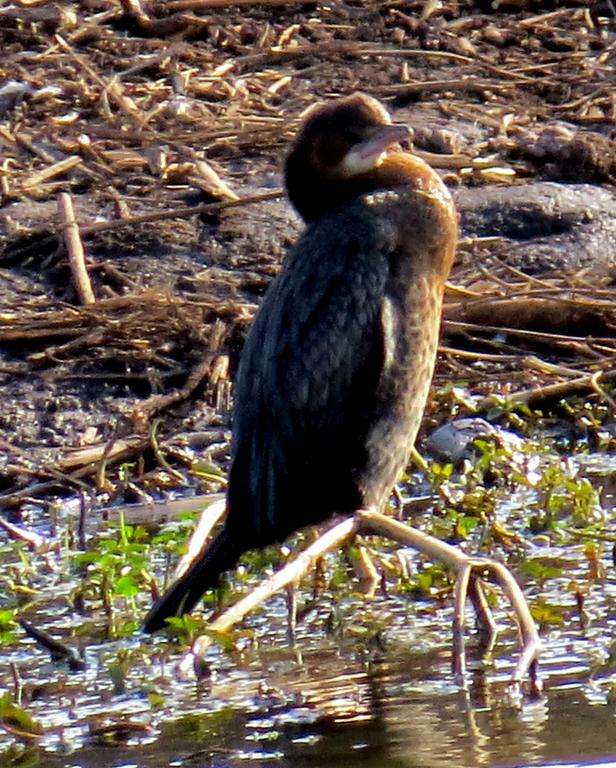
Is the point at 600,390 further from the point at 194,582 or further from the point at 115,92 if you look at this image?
the point at 115,92

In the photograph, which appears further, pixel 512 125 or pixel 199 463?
pixel 512 125

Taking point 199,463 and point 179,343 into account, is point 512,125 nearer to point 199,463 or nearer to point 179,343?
point 179,343

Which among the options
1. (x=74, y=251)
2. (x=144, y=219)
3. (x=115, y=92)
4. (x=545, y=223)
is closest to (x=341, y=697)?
(x=74, y=251)

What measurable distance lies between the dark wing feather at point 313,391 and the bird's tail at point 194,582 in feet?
0.34

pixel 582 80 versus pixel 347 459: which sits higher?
pixel 582 80

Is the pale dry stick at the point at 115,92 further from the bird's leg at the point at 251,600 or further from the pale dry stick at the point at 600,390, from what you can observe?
the bird's leg at the point at 251,600

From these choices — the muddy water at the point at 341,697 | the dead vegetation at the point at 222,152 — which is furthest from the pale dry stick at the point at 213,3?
the muddy water at the point at 341,697

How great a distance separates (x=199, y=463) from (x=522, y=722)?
2281mm

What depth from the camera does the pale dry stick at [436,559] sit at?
466 cm

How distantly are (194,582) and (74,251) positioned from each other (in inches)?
111

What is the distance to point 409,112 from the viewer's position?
30.2ft

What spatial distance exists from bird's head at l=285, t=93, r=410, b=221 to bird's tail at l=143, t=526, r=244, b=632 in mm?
1153

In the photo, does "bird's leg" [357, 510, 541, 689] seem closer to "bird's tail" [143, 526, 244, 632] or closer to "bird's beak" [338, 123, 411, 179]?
"bird's tail" [143, 526, 244, 632]

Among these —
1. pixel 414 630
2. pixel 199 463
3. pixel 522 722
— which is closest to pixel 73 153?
pixel 199 463
